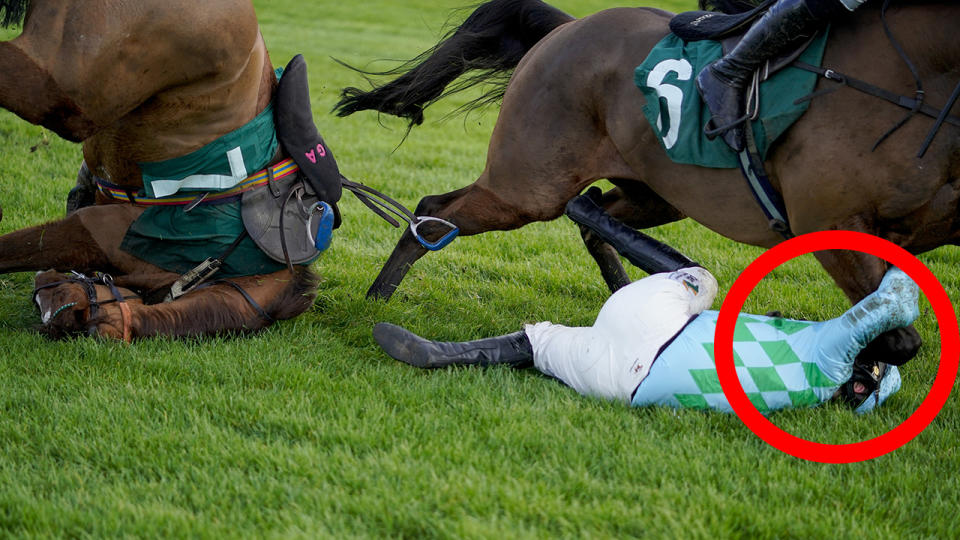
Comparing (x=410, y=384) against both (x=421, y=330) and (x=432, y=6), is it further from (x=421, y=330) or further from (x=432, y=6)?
(x=432, y=6)

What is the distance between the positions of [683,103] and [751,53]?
404 millimetres

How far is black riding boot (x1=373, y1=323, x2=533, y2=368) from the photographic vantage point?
13.5 feet

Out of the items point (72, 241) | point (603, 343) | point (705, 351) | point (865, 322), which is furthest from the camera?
point (72, 241)

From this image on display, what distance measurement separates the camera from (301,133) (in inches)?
182

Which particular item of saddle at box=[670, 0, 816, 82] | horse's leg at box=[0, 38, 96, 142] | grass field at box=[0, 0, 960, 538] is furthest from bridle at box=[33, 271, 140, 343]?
saddle at box=[670, 0, 816, 82]

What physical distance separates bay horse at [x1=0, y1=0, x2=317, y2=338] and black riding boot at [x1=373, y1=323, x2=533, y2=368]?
2.50 ft

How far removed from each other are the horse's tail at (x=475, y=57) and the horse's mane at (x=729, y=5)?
0.83 m

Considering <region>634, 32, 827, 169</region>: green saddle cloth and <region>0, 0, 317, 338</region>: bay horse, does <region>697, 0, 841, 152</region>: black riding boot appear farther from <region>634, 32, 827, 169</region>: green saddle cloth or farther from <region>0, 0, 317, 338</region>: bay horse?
<region>0, 0, 317, 338</region>: bay horse

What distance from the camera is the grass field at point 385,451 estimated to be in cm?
281

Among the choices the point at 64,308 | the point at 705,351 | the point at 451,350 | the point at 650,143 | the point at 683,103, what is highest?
the point at 683,103

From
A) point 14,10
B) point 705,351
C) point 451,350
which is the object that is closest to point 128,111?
point 14,10

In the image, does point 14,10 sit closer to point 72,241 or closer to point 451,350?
point 72,241

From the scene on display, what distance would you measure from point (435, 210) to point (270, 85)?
1285 mm

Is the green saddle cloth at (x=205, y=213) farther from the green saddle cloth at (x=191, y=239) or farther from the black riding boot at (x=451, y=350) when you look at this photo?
the black riding boot at (x=451, y=350)
